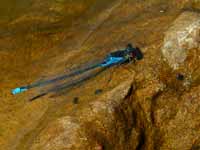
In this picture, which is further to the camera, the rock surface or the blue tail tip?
the blue tail tip

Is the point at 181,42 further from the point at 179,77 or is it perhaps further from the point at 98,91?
the point at 98,91

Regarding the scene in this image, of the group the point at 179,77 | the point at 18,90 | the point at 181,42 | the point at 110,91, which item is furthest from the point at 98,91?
the point at 181,42

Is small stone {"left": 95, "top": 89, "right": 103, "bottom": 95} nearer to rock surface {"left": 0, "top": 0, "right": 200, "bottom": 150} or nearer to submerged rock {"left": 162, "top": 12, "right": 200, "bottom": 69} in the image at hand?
rock surface {"left": 0, "top": 0, "right": 200, "bottom": 150}

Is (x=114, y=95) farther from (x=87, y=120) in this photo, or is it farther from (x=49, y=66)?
(x=49, y=66)

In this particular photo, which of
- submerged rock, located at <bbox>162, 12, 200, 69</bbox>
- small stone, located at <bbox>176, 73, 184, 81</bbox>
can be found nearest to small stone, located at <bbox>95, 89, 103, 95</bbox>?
submerged rock, located at <bbox>162, 12, 200, 69</bbox>

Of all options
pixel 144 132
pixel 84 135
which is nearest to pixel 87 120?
pixel 84 135
